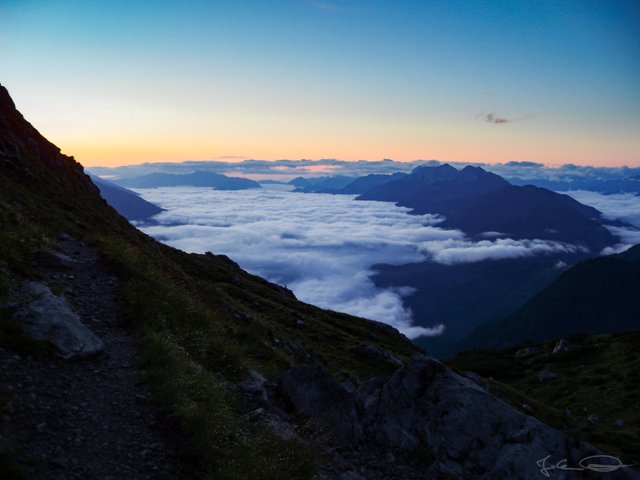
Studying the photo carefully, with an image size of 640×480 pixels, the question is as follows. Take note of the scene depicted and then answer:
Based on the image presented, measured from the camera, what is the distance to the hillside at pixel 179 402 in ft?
32.1

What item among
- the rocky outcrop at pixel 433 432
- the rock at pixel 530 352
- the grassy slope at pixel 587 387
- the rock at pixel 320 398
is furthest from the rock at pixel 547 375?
the rock at pixel 320 398

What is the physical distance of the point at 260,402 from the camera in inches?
592

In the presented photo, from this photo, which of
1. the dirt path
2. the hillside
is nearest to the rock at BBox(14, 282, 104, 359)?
the hillside

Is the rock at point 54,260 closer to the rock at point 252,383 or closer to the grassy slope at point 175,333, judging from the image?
the grassy slope at point 175,333

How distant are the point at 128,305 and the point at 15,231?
24.0 ft

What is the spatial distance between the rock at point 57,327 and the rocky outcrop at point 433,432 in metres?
7.61

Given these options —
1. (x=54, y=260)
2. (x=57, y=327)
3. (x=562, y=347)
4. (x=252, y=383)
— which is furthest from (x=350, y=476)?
(x=562, y=347)

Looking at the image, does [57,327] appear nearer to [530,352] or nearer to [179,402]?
[179,402]

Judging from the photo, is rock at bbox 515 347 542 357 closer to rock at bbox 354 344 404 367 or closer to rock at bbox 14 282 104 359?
rock at bbox 354 344 404 367

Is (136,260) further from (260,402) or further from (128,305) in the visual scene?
(260,402)

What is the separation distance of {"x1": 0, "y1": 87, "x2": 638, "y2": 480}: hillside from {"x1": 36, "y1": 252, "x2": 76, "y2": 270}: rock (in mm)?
90

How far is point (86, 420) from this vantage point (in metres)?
10.4

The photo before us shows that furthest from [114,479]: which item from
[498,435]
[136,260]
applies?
[136,260]

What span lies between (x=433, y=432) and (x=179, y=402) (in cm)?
1116
